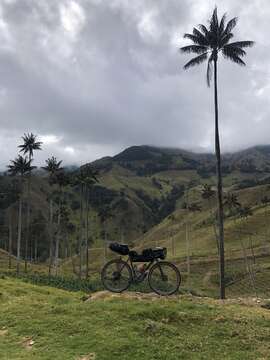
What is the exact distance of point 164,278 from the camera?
21.6m

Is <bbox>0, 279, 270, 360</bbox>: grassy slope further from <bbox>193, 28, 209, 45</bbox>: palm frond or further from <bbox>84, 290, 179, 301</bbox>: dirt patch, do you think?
<bbox>193, 28, 209, 45</bbox>: palm frond

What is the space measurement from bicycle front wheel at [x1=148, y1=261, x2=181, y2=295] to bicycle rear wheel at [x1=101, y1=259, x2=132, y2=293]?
1032 mm

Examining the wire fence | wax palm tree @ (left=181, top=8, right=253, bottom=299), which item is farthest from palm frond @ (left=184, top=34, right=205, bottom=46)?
the wire fence

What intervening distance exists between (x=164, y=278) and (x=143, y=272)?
3.30ft

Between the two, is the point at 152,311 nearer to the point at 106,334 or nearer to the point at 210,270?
the point at 106,334

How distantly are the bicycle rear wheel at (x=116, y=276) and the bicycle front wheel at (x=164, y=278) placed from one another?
3.39 ft

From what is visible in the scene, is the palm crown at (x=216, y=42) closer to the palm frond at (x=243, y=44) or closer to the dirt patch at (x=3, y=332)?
the palm frond at (x=243, y=44)

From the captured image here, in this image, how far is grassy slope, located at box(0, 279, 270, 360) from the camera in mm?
15367

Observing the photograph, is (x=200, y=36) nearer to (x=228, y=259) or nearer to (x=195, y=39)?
(x=195, y=39)

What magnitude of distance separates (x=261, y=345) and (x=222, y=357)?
1809 mm

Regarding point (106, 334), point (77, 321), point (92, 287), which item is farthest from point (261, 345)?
point (92, 287)

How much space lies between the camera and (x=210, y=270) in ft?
361

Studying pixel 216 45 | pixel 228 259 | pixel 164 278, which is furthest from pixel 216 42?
pixel 228 259

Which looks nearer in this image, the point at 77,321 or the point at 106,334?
the point at 106,334
